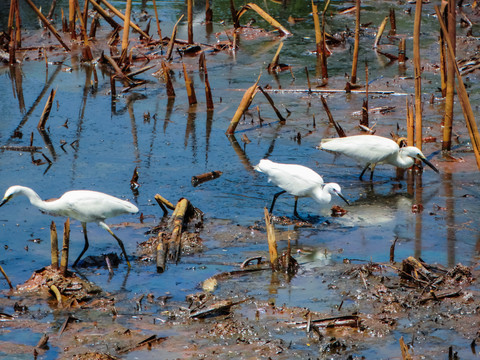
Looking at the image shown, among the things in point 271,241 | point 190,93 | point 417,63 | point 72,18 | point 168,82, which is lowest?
point 271,241

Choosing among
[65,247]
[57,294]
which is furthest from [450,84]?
[57,294]

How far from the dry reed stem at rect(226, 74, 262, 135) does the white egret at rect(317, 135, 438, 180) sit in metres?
2.01

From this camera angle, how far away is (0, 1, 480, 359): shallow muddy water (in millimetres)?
6031

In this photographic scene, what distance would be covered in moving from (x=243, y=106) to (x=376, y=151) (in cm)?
271

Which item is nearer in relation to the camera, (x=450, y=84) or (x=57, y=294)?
(x=57, y=294)

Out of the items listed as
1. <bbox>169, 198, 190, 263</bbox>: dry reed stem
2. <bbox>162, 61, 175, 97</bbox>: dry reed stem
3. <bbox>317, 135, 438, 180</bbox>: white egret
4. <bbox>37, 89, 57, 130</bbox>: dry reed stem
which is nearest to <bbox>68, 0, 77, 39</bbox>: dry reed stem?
<bbox>162, 61, 175, 97</bbox>: dry reed stem

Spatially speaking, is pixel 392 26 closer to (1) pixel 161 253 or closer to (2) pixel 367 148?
Answer: (2) pixel 367 148

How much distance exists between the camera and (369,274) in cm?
677

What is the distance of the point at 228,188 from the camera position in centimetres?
966

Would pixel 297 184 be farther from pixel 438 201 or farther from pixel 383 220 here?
pixel 438 201

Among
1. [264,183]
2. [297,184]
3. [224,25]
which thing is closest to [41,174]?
[264,183]

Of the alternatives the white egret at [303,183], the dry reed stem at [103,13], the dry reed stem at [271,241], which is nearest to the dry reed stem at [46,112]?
the dry reed stem at [103,13]

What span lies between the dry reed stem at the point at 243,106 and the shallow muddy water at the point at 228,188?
0.19m

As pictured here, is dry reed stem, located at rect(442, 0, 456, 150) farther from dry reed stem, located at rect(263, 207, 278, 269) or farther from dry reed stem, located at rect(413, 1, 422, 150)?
dry reed stem, located at rect(263, 207, 278, 269)
